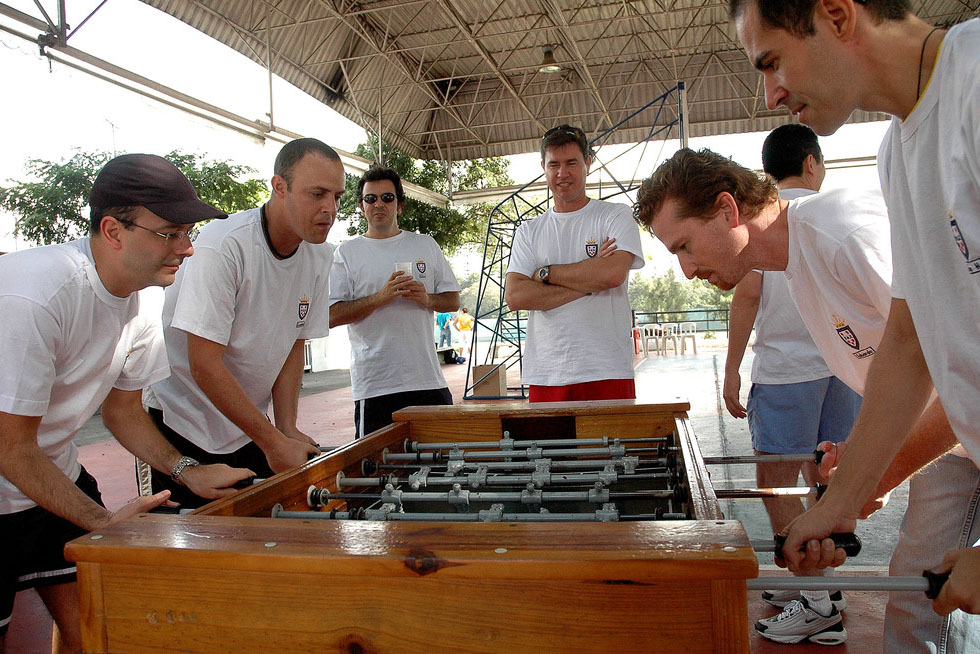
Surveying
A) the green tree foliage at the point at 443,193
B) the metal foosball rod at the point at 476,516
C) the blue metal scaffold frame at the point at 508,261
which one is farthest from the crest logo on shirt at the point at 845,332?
the green tree foliage at the point at 443,193

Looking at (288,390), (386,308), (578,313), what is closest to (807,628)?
(578,313)

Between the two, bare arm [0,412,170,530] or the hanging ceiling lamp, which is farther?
the hanging ceiling lamp

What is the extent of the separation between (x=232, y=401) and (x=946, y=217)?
5.73ft

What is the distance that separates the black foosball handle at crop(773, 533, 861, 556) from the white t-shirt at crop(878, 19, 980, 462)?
23 centimetres

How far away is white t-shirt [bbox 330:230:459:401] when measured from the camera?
3170mm

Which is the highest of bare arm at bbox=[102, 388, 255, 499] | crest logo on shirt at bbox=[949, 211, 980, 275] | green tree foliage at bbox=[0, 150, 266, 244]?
green tree foliage at bbox=[0, 150, 266, 244]

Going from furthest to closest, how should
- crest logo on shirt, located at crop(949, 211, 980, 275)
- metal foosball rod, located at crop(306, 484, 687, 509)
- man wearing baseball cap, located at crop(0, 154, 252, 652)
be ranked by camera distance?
man wearing baseball cap, located at crop(0, 154, 252, 652) → metal foosball rod, located at crop(306, 484, 687, 509) → crest logo on shirt, located at crop(949, 211, 980, 275)

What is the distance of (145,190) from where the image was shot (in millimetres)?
1729

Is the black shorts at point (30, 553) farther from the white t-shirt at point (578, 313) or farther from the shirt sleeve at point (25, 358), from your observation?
the white t-shirt at point (578, 313)

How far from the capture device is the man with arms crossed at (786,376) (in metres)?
2.58

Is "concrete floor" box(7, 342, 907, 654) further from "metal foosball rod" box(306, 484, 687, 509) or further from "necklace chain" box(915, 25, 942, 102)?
"necklace chain" box(915, 25, 942, 102)

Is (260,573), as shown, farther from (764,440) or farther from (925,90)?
(764,440)

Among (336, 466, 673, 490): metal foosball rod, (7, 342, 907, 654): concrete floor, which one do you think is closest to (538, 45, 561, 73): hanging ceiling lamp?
(7, 342, 907, 654): concrete floor

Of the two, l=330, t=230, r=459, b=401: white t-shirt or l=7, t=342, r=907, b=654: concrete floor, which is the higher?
l=330, t=230, r=459, b=401: white t-shirt
